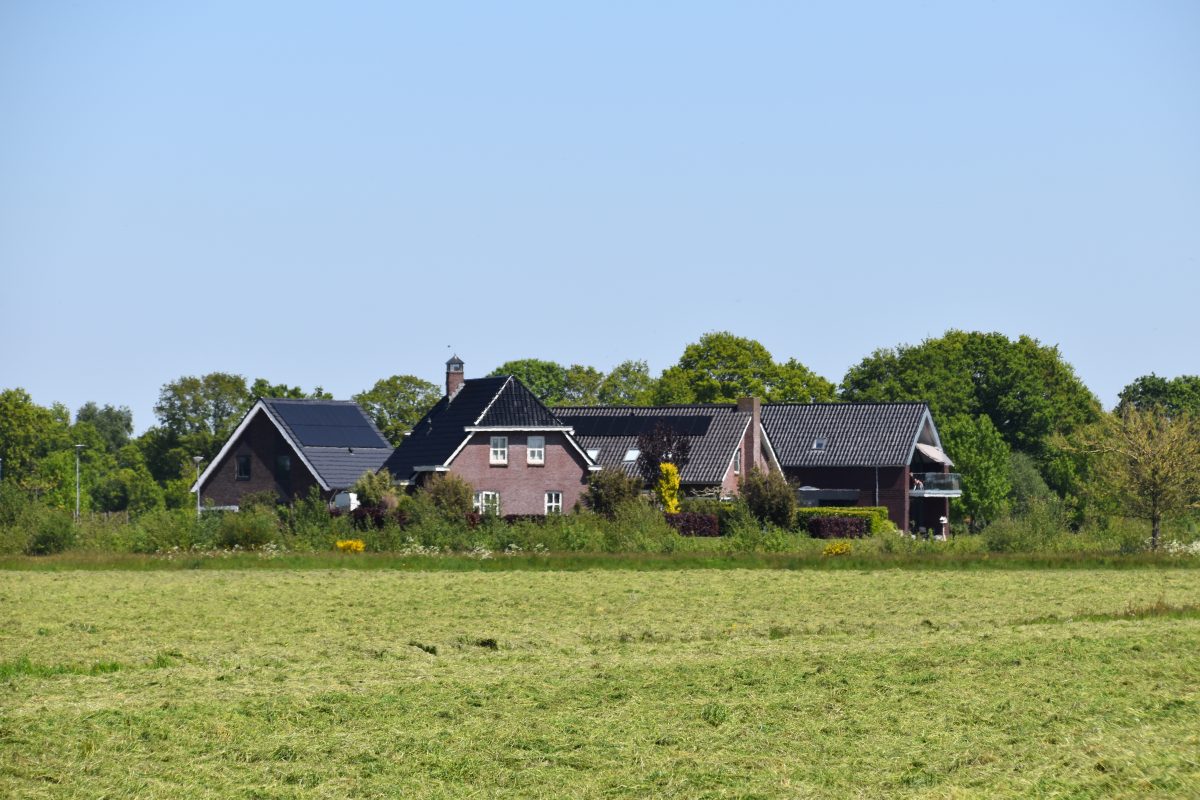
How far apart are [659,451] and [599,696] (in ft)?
143

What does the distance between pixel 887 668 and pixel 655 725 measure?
4487mm

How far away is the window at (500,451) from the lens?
60594 mm

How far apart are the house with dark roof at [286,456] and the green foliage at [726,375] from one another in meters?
33.0

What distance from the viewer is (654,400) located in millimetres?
96000

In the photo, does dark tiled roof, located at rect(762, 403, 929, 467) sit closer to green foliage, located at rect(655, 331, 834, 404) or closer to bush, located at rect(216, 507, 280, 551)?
green foliage, located at rect(655, 331, 834, 404)

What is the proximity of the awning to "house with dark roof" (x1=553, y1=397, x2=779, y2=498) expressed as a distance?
7.74 m

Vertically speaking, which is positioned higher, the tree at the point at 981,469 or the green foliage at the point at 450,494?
the tree at the point at 981,469

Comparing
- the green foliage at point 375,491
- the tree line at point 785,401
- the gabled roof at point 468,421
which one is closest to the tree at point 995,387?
the tree line at point 785,401

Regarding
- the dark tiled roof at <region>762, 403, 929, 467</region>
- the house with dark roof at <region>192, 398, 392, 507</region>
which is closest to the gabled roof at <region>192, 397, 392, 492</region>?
the house with dark roof at <region>192, 398, 392, 507</region>

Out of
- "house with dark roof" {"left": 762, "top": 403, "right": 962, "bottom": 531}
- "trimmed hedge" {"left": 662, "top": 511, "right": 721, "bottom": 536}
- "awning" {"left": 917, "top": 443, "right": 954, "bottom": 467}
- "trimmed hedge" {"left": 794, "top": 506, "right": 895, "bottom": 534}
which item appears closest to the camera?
"trimmed hedge" {"left": 662, "top": 511, "right": 721, "bottom": 536}

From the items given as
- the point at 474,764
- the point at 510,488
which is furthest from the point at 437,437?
the point at 474,764

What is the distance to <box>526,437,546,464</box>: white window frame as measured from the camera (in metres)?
60.9

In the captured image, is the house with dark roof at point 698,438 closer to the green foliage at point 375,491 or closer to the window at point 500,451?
the window at point 500,451

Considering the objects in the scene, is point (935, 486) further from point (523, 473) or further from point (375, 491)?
point (375, 491)
